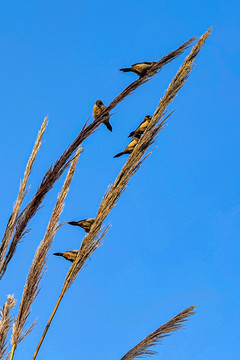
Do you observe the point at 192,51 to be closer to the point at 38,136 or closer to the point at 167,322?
the point at 38,136

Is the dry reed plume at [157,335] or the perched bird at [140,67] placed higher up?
the perched bird at [140,67]

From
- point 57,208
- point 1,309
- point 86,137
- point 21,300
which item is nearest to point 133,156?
point 86,137

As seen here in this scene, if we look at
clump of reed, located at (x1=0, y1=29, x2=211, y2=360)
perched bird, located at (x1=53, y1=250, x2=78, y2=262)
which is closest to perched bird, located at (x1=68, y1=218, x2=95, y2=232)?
perched bird, located at (x1=53, y1=250, x2=78, y2=262)

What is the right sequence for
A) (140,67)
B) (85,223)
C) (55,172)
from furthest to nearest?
(140,67) → (85,223) → (55,172)

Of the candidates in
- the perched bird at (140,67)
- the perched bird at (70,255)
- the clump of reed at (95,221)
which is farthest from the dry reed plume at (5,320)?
the perched bird at (140,67)

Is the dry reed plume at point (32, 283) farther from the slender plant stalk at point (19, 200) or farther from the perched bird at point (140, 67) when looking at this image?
the perched bird at point (140, 67)

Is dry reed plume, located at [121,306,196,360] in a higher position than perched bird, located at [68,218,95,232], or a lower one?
lower

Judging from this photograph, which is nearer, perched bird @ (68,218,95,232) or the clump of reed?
the clump of reed

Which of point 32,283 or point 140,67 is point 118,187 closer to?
point 32,283

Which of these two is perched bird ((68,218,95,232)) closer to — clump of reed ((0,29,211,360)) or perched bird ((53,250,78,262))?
perched bird ((53,250,78,262))

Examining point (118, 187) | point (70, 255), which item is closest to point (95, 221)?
point (118, 187)

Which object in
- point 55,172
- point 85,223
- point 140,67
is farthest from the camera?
point 140,67

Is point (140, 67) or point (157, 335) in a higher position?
point (140, 67)

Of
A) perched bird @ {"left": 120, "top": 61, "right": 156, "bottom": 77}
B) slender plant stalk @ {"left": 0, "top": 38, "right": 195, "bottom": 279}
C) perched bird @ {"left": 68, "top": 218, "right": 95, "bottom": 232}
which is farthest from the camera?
perched bird @ {"left": 120, "top": 61, "right": 156, "bottom": 77}
